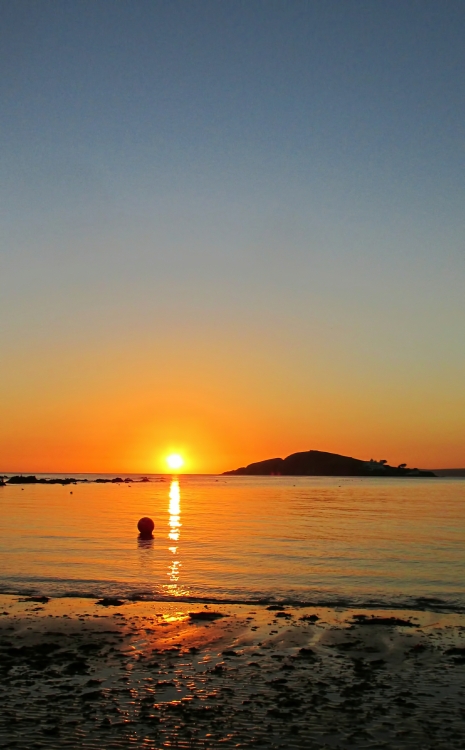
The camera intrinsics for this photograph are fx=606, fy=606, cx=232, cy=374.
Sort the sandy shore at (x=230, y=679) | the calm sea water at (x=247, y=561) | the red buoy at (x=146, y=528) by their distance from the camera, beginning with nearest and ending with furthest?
the sandy shore at (x=230, y=679) → the calm sea water at (x=247, y=561) → the red buoy at (x=146, y=528)

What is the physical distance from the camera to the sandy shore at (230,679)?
32.1 feet

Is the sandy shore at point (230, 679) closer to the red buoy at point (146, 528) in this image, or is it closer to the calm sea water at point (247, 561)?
the calm sea water at point (247, 561)

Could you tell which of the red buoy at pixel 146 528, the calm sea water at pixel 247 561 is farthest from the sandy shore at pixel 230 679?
the red buoy at pixel 146 528

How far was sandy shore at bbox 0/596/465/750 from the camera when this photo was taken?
977cm

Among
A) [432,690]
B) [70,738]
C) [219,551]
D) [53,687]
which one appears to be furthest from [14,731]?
[219,551]

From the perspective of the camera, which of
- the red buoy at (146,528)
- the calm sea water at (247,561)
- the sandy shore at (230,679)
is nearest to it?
the sandy shore at (230,679)

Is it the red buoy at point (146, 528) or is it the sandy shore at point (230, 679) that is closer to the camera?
the sandy shore at point (230, 679)

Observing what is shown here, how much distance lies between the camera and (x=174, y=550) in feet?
118

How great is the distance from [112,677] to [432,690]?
6.53m

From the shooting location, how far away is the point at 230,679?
1259 centimetres

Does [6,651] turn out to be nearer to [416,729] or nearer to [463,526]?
[416,729]

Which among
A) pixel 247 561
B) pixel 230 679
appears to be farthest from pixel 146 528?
pixel 230 679

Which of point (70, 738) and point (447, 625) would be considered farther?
point (447, 625)

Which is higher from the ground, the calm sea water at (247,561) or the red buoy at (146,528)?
the red buoy at (146,528)
